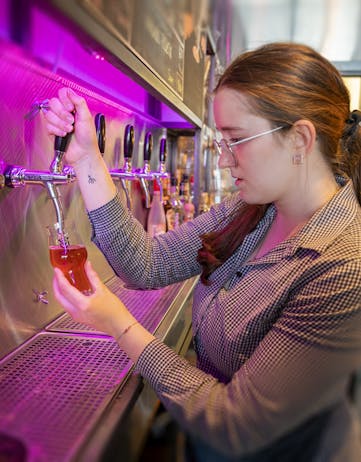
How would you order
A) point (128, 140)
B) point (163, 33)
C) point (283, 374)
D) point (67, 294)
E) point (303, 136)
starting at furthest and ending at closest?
point (128, 140) → point (163, 33) → point (303, 136) → point (67, 294) → point (283, 374)

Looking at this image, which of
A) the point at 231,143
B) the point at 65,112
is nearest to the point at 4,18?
the point at 65,112

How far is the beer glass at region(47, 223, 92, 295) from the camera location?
32.8 inches

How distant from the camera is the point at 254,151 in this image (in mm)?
870

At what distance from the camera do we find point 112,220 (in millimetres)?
962

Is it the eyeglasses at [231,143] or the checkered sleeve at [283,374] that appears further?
the eyeglasses at [231,143]

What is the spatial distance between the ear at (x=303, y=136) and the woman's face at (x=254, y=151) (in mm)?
15

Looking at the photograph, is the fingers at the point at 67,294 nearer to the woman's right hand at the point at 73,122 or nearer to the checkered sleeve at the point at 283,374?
the checkered sleeve at the point at 283,374

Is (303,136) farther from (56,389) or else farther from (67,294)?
(56,389)

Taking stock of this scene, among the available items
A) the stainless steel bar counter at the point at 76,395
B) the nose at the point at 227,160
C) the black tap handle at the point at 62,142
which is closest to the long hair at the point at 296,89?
the nose at the point at 227,160

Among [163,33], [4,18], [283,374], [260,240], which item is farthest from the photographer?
[163,33]

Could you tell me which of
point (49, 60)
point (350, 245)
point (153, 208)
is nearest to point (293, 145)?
point (350, 245)

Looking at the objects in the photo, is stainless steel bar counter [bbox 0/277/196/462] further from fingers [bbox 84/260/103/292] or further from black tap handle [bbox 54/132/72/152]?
black tap handle [bbox 54/132/72/152]

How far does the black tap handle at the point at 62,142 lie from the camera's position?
2.89 feet

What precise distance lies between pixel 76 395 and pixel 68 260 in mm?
241
